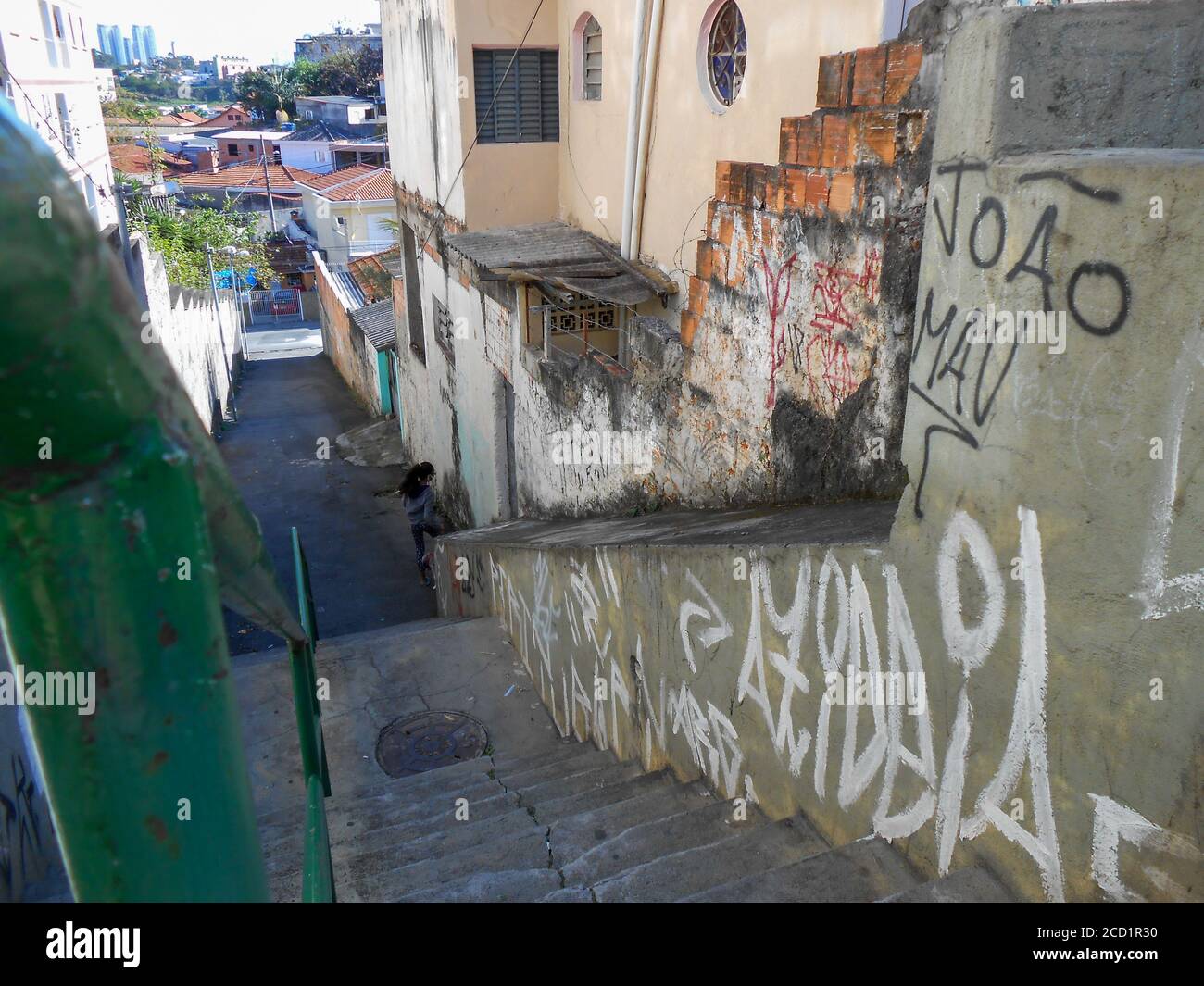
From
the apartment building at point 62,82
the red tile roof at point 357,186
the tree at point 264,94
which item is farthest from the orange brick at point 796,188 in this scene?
the tree at point 264,94

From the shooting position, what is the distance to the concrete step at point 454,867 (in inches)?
140

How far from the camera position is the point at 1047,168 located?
A: 201 cm

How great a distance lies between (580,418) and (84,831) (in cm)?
632

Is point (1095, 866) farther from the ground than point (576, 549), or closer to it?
farther from the ground

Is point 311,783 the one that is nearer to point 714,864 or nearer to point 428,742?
point 714,864

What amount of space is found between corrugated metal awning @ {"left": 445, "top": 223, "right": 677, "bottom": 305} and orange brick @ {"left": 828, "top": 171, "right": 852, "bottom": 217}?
13.3 feet

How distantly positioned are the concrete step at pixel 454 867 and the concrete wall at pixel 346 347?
666 inches

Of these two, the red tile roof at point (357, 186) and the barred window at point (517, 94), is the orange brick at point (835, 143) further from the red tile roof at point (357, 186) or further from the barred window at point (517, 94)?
the red tile roof at point (357, 186)

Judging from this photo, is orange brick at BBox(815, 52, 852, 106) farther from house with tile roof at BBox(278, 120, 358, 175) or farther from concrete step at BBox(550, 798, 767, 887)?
house with tile roof at BBox(278, 120, 358, 175)

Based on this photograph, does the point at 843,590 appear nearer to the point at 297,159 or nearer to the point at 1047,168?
the point at 1047,168

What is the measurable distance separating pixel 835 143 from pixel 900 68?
15.0 inches

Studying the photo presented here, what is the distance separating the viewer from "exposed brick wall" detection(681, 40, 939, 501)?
3.54 meters

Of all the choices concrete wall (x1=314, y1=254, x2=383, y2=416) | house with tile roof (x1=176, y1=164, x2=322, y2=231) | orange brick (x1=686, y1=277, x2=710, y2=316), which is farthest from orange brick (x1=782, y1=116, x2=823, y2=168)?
house with tile roof (x1=176, y1=164, x2=322, y2=231)
